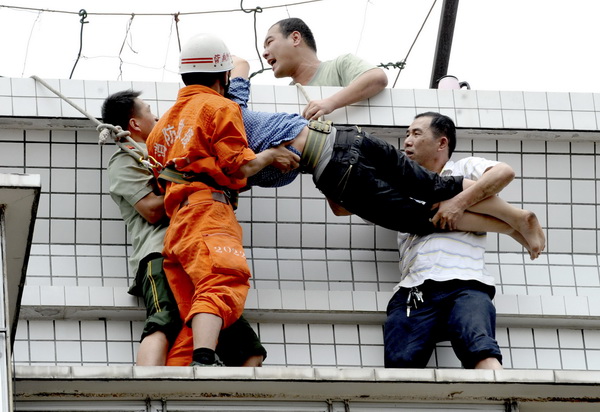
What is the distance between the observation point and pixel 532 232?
8.49 m

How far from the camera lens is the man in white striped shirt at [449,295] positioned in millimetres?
7918

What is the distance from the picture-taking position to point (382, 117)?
9117 mm

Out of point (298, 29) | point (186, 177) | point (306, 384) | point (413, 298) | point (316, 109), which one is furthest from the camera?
point (298, 29)

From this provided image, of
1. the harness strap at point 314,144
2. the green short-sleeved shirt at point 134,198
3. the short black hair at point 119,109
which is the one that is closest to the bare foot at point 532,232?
the harness strap at point 314,144

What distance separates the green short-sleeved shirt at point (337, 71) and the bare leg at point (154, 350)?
2338mm

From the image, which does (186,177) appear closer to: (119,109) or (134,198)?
(134,198)

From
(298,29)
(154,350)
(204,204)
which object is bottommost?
(154,350)

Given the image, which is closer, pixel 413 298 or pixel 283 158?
pixel 283 158

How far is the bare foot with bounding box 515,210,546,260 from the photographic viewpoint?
845 cm

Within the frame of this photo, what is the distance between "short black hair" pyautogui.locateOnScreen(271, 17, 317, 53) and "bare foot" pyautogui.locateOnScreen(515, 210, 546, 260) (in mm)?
1896

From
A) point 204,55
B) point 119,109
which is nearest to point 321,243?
point 119,109

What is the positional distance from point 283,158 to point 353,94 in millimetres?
1127

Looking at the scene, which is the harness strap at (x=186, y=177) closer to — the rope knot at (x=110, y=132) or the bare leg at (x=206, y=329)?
the rope knot at (x=110, y=132)

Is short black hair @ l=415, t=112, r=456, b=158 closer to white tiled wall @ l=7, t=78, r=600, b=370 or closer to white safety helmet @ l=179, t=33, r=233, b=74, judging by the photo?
white tiled wall @ l=7, t=78, r=600, b=370
